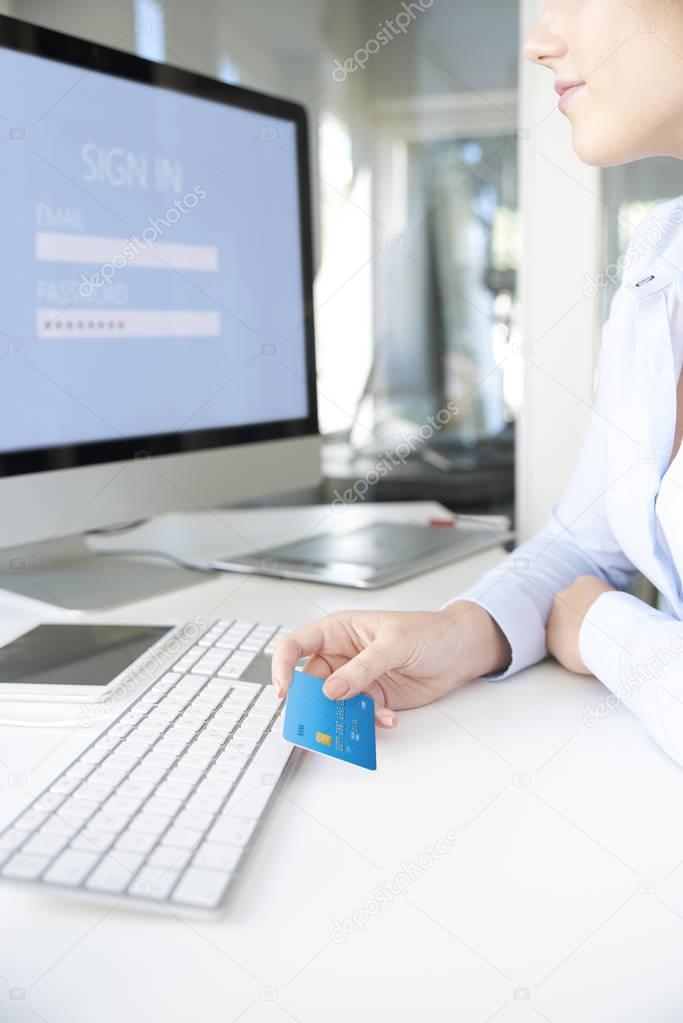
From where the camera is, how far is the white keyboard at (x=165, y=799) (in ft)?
1.43

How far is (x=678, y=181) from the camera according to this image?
4.96ft

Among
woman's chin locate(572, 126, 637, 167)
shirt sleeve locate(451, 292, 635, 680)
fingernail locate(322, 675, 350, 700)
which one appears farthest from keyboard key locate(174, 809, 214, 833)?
woman's chin locate(572, 126, 637, 167)

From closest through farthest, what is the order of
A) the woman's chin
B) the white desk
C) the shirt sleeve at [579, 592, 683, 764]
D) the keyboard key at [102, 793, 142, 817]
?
the white desk → the keyboard key at [102, 793, 142, 817] → the shirt sleeve at [579, 592, 683, 764] → the woman's chin

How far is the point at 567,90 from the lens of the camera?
81 centimetres

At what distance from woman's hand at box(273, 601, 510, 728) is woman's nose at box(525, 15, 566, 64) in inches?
19.2

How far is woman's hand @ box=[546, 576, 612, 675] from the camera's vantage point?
0.79 meters

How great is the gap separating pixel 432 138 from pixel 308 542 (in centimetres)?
479

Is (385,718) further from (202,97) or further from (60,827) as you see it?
(202,97)

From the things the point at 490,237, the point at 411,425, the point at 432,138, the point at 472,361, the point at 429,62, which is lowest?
the point at 411,425

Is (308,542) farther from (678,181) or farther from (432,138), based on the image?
(432,138)

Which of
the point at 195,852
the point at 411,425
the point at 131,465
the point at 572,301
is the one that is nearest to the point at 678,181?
the point at 572,301

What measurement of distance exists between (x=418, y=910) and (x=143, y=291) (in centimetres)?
78

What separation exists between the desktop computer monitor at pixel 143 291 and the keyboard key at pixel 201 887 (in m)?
0.55

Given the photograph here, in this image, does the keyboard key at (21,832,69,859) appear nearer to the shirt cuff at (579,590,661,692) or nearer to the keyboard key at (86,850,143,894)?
the keyboard key at (86,850,143,894)
